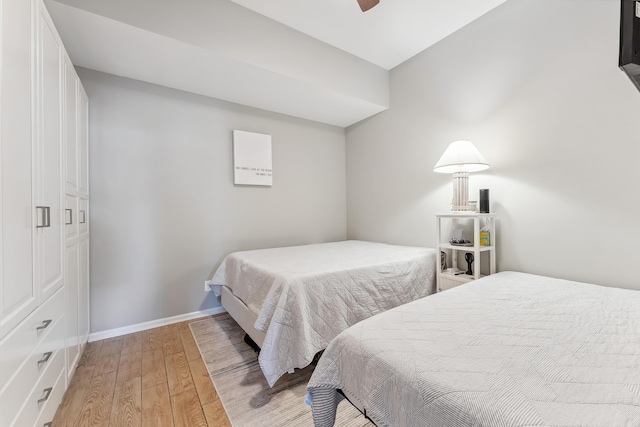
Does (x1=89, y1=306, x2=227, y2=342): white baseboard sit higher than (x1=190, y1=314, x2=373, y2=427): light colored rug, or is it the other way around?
(x1=89, y1=306, x2=227, y2=342): white baseboard

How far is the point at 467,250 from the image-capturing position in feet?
6.43

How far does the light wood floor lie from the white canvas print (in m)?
1.66

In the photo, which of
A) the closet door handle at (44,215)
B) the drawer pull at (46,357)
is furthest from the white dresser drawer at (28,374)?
the closet door handle at (44,215)

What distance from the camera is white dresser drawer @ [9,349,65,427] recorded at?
0.93 m

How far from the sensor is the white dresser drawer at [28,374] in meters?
0.82

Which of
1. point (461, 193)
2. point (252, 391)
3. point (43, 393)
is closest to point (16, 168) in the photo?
point (43, 393)

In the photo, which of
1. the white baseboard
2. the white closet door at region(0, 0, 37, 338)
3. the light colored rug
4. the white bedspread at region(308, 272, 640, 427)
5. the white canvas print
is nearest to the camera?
the white bedspread at region(308, 272, 640, 427)

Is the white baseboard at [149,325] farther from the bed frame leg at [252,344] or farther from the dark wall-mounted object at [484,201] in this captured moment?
the dark wall-mounted object at [484,201]

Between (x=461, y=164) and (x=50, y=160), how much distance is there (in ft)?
8.20

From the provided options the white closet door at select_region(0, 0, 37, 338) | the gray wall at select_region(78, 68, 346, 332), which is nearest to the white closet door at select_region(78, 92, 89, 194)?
the gray wall at select_region(78, 68, 346, 332)

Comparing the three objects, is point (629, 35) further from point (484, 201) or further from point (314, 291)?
point (314, 291)

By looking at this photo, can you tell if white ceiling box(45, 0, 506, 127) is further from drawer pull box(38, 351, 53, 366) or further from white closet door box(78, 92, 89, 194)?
drawer pull box(38, 351, 53, 366)

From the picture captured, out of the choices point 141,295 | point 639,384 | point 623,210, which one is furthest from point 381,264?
point 141,295

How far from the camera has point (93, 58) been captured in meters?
2.01
